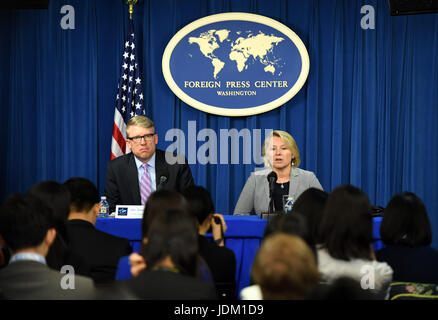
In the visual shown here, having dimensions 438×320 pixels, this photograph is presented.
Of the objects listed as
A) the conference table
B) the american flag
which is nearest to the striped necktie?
the conference table

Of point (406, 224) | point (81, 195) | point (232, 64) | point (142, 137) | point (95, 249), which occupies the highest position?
point (232, 64)

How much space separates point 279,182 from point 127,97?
1994mm

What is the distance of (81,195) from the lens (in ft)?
8.09

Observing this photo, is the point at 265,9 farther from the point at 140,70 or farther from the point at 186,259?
the point at 186,259

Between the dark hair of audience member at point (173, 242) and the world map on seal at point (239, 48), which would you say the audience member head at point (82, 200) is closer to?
the dark hair of audience member at point (173, 242)

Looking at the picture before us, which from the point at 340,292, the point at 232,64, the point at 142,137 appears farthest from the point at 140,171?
the point at 340,292

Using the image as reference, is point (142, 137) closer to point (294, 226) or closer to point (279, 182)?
point (279, 182)

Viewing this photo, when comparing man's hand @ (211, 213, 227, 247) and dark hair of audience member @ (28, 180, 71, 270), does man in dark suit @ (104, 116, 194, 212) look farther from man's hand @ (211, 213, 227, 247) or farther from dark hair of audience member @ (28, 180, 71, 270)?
dark hair of audience member @ (28, 180, 71, 270)

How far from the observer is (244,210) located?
4082mm

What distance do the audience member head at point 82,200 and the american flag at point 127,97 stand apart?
8.26 ft

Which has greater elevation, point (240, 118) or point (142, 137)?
point (240, 118)

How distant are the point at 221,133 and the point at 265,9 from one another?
4.80ft

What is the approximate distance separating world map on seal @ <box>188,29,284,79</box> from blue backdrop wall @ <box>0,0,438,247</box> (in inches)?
10.8

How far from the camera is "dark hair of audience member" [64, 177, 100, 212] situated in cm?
244
